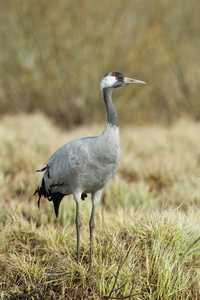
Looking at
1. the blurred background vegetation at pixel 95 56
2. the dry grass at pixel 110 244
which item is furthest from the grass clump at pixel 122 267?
the blurred background vegetation at pixel 95 56

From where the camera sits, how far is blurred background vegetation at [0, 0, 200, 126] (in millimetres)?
12234

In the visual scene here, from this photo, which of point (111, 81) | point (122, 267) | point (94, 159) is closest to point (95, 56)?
point (111, 81)

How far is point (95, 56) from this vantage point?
1275 cm

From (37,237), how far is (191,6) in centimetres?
1277

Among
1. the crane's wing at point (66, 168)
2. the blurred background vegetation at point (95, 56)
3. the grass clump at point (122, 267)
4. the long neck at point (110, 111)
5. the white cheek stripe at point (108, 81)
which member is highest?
the blurred background vegetation at point (95, 56)

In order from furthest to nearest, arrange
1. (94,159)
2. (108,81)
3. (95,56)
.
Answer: (95,56)
(108,81)
(94,159)

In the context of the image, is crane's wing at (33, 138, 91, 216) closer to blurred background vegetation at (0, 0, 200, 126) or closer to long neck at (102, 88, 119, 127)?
long neck at (102, 88, 119, 127)

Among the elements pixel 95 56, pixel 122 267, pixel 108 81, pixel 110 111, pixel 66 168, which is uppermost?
pixel 95 56

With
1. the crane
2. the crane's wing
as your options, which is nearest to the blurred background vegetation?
the crane's wing

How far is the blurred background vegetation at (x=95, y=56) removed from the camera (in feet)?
40.1

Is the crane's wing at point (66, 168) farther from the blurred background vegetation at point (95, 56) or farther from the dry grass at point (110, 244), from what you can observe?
the blurred background vegetation at point (95, 56)

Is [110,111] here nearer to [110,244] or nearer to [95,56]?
[110,244]

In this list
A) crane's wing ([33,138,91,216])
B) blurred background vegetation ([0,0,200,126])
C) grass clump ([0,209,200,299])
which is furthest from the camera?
blurred background vegetation ([0,0,200,126])

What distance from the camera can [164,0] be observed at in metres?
13.1
